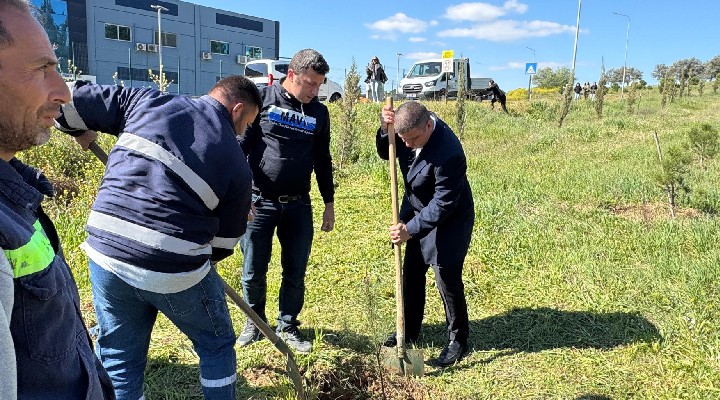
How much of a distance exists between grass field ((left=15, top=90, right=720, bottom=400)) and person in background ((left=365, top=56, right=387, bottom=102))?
9.34 metres

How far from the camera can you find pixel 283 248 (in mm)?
3449

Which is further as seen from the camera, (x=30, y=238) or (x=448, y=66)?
(x=448, y=66)

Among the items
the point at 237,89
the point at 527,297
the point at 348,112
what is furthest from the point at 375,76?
the point at 237,89

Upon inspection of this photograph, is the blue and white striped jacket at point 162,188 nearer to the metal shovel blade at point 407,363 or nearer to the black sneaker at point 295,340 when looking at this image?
the black sneaker at point 295,340

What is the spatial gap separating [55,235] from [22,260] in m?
0.31

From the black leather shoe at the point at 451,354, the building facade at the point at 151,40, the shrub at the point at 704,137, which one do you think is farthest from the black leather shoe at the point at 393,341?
the building facade at the point at 151,40

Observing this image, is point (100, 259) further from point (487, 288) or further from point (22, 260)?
point (487, 288)

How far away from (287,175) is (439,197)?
0.98 m

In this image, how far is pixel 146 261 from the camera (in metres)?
1.94

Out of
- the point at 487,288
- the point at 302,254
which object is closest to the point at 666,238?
the point at 487,288

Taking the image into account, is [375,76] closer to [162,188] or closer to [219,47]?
[162,188]

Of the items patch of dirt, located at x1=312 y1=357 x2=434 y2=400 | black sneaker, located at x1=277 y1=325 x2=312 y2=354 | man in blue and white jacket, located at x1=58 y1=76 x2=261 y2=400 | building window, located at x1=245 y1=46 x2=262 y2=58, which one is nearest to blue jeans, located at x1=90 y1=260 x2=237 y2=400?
man in blue and white jacket, located at x1=58 y1=76 x2=261 y2=400

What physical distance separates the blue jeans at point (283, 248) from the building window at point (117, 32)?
118 ft

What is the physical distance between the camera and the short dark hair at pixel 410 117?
309 centimetres
